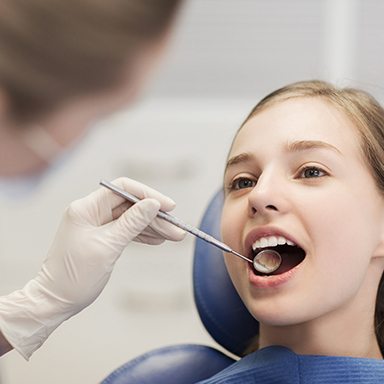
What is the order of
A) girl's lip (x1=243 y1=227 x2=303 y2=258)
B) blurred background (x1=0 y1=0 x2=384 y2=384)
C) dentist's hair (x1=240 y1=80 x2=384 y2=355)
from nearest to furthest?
girl's lip (x1=243 y1=227 x2=303 y2=258)
dentist's hair (x1=240 y1=80 x2=384 y2=355)
blurred background (x1=0 y1=0 x2=384 y2=384)

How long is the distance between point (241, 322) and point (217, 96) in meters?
1.48

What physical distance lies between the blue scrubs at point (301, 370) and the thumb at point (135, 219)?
1.05ft

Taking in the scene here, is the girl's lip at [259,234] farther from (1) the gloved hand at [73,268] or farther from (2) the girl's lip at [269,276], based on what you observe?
(1) the gloved hand at [73,268]

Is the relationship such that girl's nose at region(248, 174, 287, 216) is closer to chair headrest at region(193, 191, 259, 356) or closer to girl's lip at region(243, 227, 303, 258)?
girl's lip at region(243, 227, 303, 258)

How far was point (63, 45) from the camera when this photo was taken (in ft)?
6.08

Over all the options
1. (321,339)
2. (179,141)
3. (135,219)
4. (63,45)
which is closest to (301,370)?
(321,339)

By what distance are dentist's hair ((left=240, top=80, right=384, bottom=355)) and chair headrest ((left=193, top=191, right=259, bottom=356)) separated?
10.9 inches

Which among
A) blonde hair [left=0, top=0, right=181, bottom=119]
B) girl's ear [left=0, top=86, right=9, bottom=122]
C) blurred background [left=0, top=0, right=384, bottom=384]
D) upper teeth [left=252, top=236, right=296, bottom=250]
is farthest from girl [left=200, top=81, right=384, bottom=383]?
blurred background [left=0, top=0, right=384, bottom=384]

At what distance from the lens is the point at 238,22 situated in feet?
9.43

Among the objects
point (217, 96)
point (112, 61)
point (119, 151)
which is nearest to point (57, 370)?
point (119, 151)

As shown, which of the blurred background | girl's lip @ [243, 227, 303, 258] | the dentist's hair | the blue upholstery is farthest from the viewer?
the blurred background

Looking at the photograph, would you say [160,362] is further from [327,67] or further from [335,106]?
[327,67]

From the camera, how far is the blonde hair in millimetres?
1358

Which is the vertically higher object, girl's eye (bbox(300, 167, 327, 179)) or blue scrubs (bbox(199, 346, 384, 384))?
girl's eye (bbox(300, 167, 327, 179))
